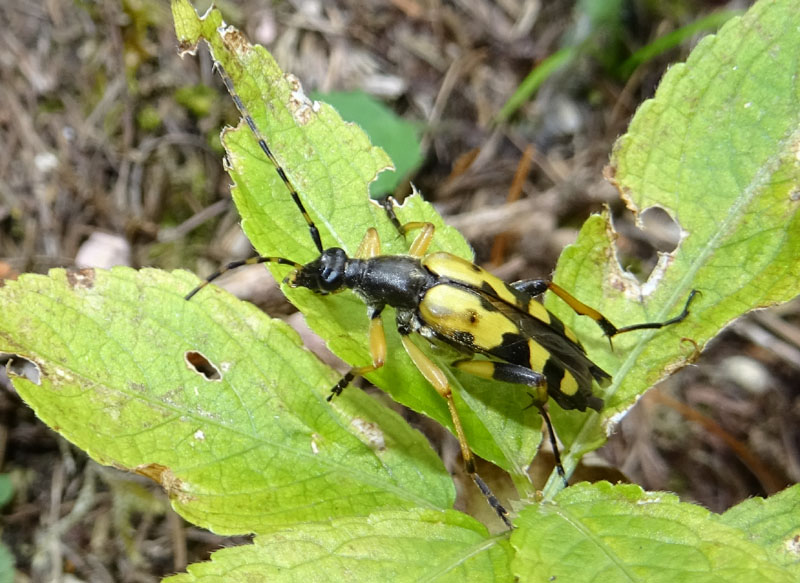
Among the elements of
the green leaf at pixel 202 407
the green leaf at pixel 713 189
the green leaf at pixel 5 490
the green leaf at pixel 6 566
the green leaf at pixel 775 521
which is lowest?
the green leaf at pixel 6 566

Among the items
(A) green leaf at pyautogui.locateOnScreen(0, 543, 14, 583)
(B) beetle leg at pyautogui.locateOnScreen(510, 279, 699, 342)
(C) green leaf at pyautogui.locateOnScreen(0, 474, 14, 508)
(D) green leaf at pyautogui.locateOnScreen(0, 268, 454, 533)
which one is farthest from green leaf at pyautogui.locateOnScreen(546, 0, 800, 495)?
(C) green leaf at pyautogui.locateOnScreen(0, 474, 14, 508)

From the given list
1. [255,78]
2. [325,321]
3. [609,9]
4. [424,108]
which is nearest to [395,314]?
[325,321]

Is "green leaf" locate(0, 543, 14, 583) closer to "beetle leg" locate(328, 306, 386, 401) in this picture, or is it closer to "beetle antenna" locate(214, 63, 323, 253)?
"beetle leg" locate(328, 306, 386, 401)

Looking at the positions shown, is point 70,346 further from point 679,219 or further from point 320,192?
point 679,219

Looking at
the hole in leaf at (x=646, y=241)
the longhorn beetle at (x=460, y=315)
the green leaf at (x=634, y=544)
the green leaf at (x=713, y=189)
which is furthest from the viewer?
the hole in leaf at (x=646, y=241)

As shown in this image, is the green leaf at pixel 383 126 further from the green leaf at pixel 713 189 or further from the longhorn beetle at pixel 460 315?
the green leaf at pixel 713 189

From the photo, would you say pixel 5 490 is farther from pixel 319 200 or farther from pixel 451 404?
pixel 451 404

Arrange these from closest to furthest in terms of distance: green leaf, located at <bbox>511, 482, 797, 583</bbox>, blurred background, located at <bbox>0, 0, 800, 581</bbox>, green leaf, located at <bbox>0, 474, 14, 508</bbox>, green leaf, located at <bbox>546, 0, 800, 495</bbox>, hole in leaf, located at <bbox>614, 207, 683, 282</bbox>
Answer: green leaf, located at <bbox>511, 482, 797, 583</bbox>, green leaf, located at <bbox>546, 0, 800, 495</bbox>, green leaf, located at <bbox>0, 474, 14, 508</bbox>, blurred background, located at <bbox>0, 0, 800, 581</bbox>, hole in leaf, located at <bbox>614, 207, 683, 282</bbox>

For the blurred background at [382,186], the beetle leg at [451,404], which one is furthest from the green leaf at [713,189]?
the blurred background at [382,186]
